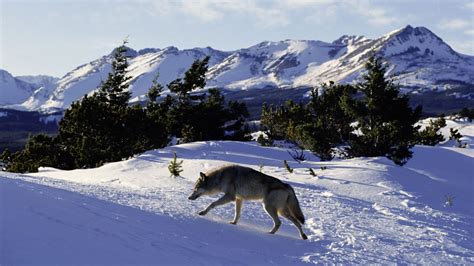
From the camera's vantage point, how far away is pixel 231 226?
872 centimetres

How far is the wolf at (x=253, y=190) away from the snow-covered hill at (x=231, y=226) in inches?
14.9

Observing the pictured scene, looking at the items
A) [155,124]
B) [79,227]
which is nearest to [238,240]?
[79,227]

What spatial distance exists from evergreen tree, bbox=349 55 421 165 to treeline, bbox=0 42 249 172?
12.7 meters

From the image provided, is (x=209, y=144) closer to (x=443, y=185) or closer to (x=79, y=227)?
(x=443, y=185)

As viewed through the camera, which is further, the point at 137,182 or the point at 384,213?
the point at 137,182

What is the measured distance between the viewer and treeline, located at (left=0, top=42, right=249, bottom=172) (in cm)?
3369

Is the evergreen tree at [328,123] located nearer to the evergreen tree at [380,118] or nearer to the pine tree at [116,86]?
the evergreen tree at [380,118]

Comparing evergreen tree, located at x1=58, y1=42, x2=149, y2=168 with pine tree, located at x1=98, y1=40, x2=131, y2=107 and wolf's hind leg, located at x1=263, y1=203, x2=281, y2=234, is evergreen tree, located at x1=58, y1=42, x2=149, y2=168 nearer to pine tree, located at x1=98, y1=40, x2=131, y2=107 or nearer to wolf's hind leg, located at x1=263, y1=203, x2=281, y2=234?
pine tree, located at x1=98, y1=40, x2=131, y2=107

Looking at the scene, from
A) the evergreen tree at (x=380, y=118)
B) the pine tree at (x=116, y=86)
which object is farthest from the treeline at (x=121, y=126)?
the evergreen tree at (x=380, y=118)

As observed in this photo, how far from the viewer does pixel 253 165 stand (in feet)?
65.2

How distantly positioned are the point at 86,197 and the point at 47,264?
162 inches

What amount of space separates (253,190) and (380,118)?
66.3ft

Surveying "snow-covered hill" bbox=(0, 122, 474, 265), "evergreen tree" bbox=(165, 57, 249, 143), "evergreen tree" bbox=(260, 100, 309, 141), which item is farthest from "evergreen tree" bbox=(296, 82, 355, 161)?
Result: "snow-covered hill" bbox=(0, 122, 474, 265)

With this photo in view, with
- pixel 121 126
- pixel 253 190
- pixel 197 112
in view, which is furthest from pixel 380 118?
pixel 253 190
